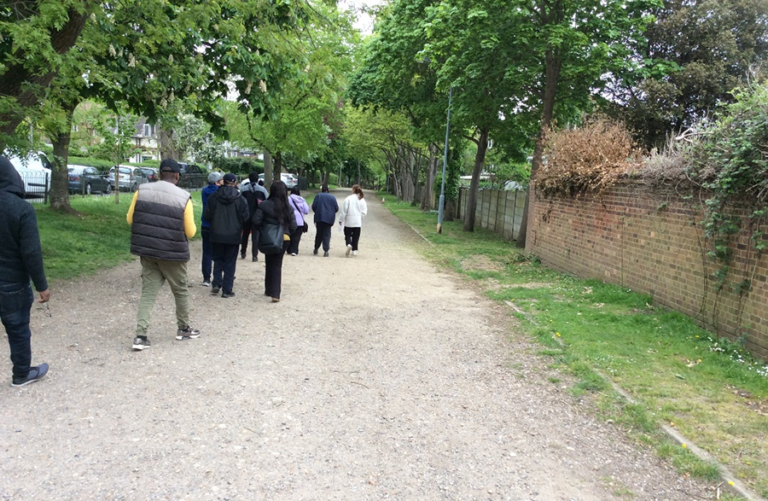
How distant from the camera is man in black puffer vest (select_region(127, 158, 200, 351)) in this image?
5.36 metres

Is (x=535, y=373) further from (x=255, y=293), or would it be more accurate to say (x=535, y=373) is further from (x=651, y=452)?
(x=255, y=293)

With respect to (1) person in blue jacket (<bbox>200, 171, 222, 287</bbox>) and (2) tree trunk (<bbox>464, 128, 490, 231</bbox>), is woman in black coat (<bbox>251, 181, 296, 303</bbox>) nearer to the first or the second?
(1) person in blue jacket (<bbox>200, 171, 222, 287</bbox>)

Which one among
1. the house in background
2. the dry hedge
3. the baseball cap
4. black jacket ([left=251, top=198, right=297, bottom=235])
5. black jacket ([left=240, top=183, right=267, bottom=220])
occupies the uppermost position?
the house in background

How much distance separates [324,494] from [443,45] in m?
13.5

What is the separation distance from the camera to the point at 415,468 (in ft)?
11.5

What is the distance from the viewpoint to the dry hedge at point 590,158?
377 inches

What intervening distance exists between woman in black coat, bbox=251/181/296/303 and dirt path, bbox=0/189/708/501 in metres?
0.79

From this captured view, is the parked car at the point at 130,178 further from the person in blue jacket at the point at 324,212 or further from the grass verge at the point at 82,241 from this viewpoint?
the person in blue jacket at the point at 324,212

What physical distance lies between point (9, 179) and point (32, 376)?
1596mm

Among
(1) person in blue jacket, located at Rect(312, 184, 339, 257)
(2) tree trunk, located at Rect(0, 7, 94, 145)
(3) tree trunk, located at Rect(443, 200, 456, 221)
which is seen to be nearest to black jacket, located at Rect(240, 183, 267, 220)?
(1) person in blue jacket, located at Rect(312, 184, 339, 257)

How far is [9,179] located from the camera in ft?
13.8

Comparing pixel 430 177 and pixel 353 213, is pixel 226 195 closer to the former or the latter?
pixel 353 213

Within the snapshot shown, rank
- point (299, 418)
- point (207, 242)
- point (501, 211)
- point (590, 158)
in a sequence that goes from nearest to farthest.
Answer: point (299, 418) < point (207, 242) < point (590, 158) < point (501, 211)

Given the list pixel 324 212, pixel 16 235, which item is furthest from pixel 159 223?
pixel 324 212
